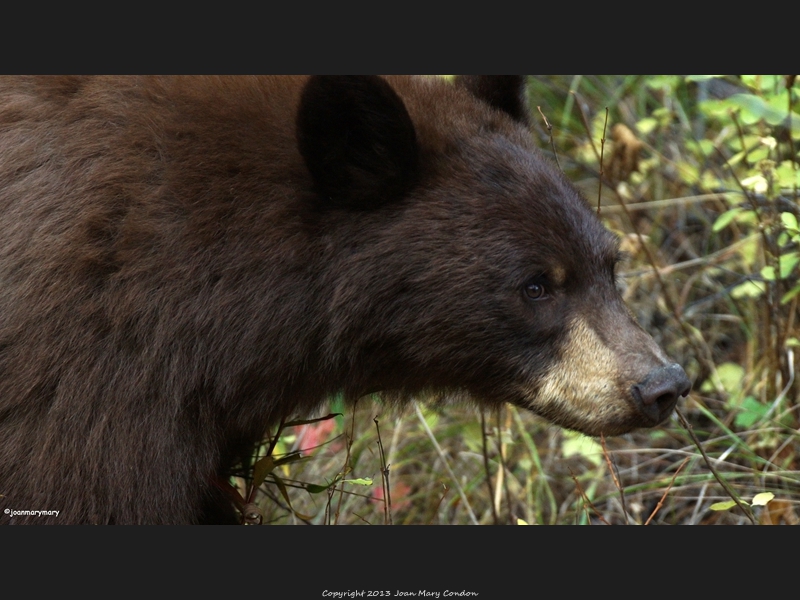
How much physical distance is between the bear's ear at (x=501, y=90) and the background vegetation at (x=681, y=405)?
295 mm

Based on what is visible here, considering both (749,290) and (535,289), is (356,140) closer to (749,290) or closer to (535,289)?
(535,289)

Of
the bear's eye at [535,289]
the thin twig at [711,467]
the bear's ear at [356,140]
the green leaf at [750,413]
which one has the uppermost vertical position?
the bear's ear at [356,140]

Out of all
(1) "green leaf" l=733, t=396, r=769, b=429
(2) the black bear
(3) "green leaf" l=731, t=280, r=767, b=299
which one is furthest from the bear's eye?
(3) "green leaf" l=731, t=280, r=767, b=299

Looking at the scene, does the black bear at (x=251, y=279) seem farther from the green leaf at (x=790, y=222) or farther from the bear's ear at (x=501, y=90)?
the green leaf at (x=790, y=222)

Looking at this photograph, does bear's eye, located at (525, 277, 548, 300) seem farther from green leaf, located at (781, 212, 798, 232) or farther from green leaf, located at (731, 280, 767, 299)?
green leaf, located at (731, 280, 767, 299)

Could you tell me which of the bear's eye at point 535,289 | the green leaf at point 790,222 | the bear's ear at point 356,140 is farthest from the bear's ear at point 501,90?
the green leaf at point 790,222

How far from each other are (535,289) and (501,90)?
40.8 inches

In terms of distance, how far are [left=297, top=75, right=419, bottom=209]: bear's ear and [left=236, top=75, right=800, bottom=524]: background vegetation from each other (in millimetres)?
1065

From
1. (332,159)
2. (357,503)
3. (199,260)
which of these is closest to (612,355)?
(332,159)

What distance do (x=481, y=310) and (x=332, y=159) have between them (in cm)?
81

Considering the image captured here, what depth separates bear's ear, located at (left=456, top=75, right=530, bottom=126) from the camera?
411 centimetres

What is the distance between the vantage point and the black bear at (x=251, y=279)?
3.29 m

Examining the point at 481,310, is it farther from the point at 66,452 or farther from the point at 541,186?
the point at 66,452

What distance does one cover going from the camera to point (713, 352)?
21.7 ft
